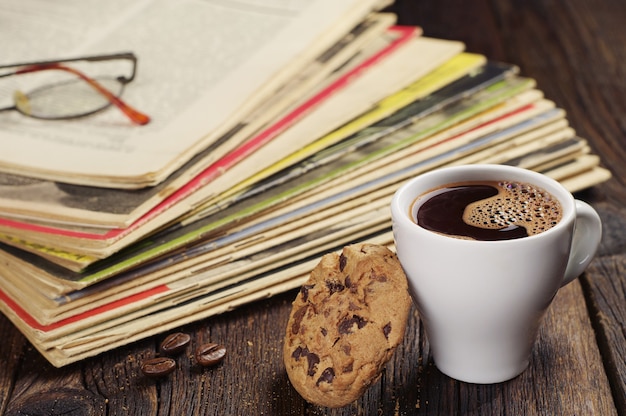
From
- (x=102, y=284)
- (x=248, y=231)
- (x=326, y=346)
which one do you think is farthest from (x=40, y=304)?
(x=326, y=346)

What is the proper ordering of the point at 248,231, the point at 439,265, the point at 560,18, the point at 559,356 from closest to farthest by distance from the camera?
1. the point at 439,265
2. the point at 559,356
3. the point at 248,231
4. the point at 560,18

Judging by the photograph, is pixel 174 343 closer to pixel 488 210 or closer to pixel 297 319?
pixel 297 319

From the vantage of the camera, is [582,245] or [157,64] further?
[157,64]

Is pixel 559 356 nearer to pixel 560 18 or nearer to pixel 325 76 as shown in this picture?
pixel 325 76

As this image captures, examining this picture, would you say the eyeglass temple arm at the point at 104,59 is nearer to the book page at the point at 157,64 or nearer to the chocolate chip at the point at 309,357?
the book page at the point at 157,64

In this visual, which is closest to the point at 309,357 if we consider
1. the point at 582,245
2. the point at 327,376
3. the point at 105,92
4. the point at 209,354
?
the point at 327,376

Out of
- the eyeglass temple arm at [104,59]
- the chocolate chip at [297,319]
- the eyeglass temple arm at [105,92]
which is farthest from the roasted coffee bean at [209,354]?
the eyeglass temple arm at [104,59]
